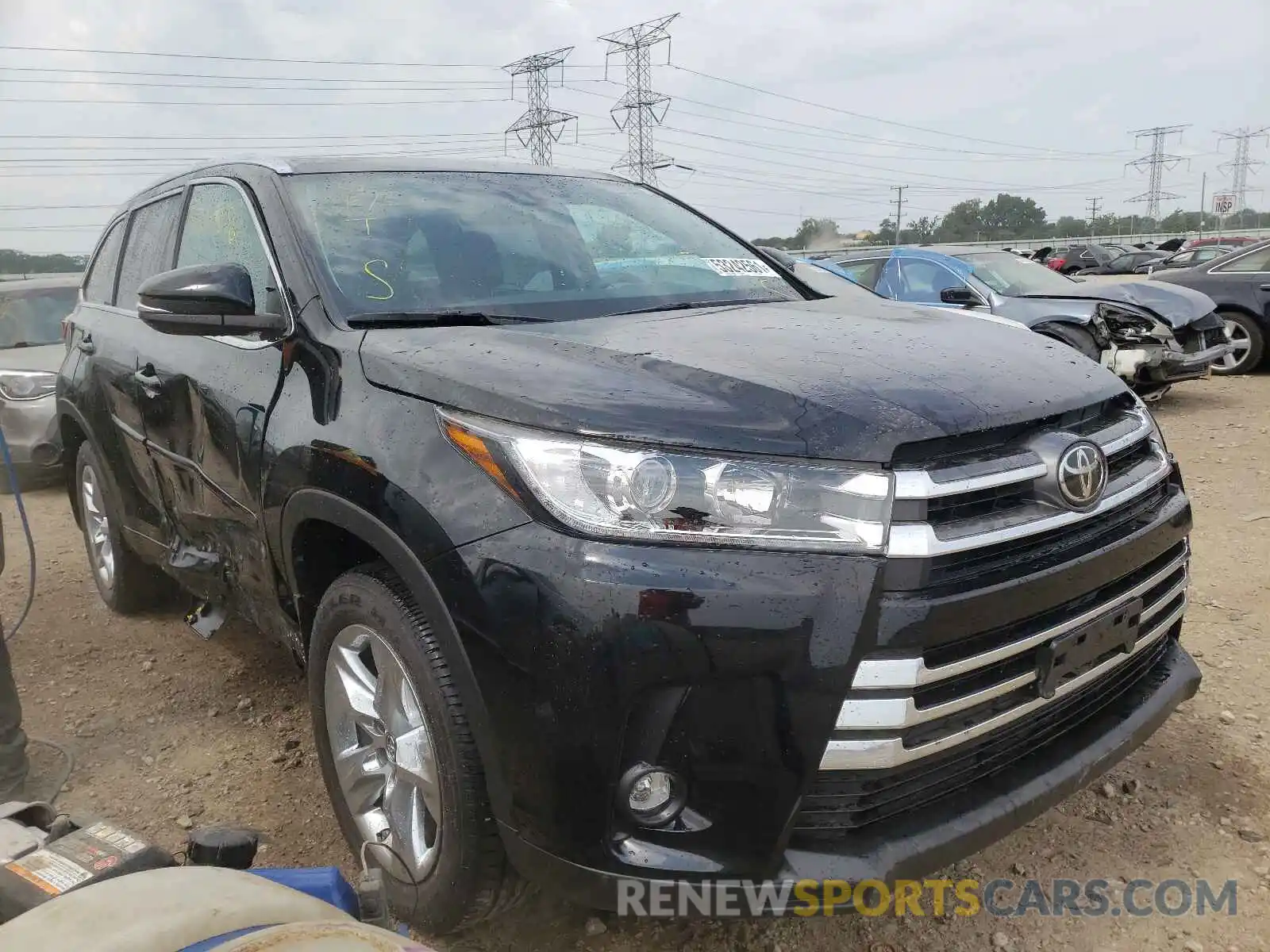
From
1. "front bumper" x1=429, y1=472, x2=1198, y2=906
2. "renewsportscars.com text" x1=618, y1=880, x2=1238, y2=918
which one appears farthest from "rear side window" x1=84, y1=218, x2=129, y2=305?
"renewsportscars.com text" x1=618, y1=880, x2=1238, y2=918

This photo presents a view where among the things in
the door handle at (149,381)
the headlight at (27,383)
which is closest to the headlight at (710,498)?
the door handle at (149,381)

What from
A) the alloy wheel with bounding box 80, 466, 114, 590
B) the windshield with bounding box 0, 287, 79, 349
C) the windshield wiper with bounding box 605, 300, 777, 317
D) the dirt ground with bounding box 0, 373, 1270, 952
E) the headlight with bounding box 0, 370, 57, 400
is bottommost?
the dirt ground with bounding box 0, 373, 1270, 952

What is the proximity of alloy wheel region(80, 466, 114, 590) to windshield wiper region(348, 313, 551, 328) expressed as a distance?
2266mm

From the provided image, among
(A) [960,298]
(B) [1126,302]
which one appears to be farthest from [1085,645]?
(B) [1126,302]

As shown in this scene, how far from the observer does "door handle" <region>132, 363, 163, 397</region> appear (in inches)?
121

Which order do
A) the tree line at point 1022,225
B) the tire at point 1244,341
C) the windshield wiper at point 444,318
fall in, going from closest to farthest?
the windshield wiper at point 444,318
the tire at point 1244,341
the tree line at point 1022,225

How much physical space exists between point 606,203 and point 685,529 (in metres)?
1.91

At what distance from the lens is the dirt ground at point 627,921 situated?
2.16m

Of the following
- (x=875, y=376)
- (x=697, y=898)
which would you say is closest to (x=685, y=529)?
(x=875, y=376)

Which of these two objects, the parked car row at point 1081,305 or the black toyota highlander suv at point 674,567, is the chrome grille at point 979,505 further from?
the parked car row at point 1081,305

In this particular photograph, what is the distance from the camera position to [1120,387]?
2.27m

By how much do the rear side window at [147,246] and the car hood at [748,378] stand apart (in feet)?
5.59

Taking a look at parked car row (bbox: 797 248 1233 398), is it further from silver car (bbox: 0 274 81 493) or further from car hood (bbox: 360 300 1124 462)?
Answer: silver car (bbox: 0 274 81 493)

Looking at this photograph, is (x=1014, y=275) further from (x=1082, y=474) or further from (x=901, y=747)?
(x=901, y=747)
